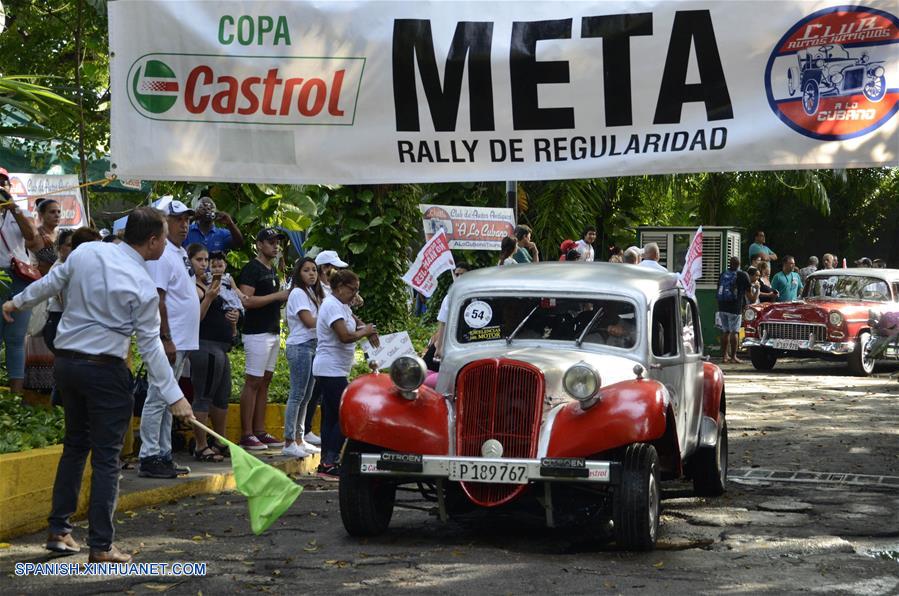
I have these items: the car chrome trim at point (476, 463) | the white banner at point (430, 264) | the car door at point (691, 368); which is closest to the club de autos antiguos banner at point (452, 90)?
the car chrome trim at point (476, 463)

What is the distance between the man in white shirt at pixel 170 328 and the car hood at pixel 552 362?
2.37m

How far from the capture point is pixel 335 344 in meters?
10.8

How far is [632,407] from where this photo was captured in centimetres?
787

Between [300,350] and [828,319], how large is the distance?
46.5ft

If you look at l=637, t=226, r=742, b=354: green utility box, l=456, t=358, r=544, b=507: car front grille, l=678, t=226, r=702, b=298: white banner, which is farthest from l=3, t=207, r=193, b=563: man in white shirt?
l=637, t=226, r=742, b=354: green utility box

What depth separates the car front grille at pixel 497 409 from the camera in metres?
8.00

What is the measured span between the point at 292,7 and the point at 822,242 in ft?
134

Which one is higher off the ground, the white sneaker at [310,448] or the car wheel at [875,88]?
the car wheel at [875,88]

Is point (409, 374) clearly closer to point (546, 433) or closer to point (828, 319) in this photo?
point (546, 433)

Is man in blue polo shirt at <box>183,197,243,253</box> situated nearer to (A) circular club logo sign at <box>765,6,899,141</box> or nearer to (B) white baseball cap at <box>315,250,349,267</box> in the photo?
(B) white baseball cap at <box>315,250,349,267</box>

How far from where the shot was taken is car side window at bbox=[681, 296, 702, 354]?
32.6ft

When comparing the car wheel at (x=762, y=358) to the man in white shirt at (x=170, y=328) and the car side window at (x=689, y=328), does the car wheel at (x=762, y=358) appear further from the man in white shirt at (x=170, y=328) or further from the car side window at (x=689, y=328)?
the man in white shirt at (x=170, y=328)

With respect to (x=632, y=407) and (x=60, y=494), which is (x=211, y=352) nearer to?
(x=60, y=494)

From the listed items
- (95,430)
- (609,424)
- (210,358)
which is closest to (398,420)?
(609,424)
